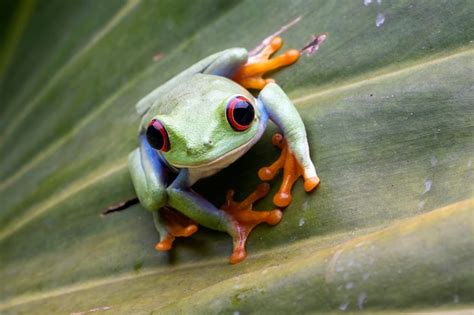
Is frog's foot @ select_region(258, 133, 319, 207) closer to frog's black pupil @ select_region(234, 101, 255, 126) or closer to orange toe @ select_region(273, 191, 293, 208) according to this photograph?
orange toe @ select_region(273, 191, 293, 208)

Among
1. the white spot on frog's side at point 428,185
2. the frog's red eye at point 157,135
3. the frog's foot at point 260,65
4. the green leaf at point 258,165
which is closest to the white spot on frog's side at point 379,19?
the green leaf at point 258,165

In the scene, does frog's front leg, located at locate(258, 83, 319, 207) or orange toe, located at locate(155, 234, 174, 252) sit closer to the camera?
frog's front leg, located at locate(258, 83, 319, 207)

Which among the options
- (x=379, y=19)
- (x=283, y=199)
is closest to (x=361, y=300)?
(x=283, y=199)

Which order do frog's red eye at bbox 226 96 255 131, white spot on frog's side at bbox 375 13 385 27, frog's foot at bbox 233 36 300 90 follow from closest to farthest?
frog's red eye at bbox 226 96 255 131
white spot on frog's side at bbox 375 13 385 27
frog's foot at bbox 233 36 300 90

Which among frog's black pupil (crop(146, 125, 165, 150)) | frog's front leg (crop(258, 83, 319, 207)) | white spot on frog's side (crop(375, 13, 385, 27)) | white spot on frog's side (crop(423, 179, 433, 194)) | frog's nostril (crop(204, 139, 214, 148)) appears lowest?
white spot on frog's side (crop(423, 179, 433, 194))

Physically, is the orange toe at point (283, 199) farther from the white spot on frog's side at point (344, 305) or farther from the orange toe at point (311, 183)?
the white spot on frog's side at point (344, 305)

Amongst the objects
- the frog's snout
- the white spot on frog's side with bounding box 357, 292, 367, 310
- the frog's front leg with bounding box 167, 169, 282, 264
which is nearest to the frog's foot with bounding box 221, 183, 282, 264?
the frog's front leg with bounding box 167, 169, 282, 264

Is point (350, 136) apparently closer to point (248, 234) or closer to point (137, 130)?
point (248, 234)

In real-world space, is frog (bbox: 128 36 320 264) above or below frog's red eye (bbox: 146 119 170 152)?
below
